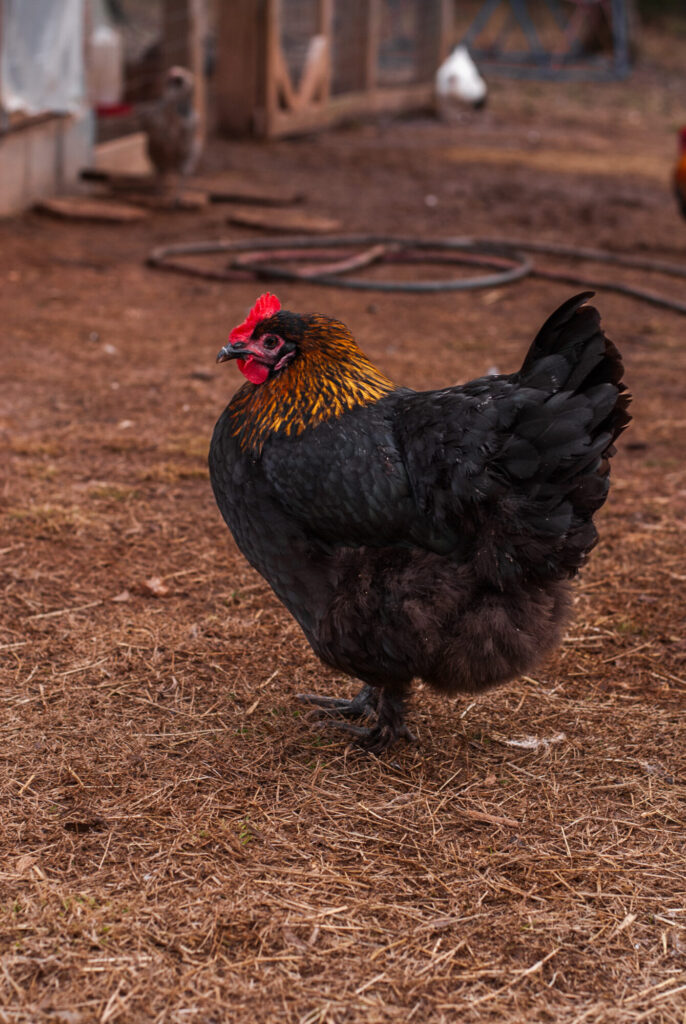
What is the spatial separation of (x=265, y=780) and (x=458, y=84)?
16.7m

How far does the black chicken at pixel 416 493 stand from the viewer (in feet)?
9.07

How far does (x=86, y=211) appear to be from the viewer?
973 cm

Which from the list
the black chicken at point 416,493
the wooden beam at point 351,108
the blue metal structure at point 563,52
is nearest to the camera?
the black chicken at point 416,493

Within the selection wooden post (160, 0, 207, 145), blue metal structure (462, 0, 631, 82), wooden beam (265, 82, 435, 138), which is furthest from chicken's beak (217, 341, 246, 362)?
blue metal structure (462, 0, 631, 82)

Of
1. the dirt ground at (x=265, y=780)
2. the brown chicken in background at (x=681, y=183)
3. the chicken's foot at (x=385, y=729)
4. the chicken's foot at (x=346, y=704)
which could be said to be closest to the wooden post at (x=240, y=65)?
the brown chicken in background at (x=681, y=183)

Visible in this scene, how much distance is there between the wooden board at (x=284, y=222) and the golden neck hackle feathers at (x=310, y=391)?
6.88 m

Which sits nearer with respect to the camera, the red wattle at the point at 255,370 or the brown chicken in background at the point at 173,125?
the red wattle at the point at 255,370

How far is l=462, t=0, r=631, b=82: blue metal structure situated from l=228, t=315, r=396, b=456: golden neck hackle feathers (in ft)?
70.1

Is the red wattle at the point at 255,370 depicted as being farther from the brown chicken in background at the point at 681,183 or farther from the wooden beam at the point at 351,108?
the wooden beam at the point at 351,108

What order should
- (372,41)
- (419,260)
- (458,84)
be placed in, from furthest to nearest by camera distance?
1. (458,84)
2. (372,41)
3. (419,260)

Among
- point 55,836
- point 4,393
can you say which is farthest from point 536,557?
point 4,393

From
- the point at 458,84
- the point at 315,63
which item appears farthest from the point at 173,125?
the point at 458,84

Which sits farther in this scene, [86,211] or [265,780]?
[86,211]

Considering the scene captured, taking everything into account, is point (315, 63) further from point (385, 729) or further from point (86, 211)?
point (385, 729)
